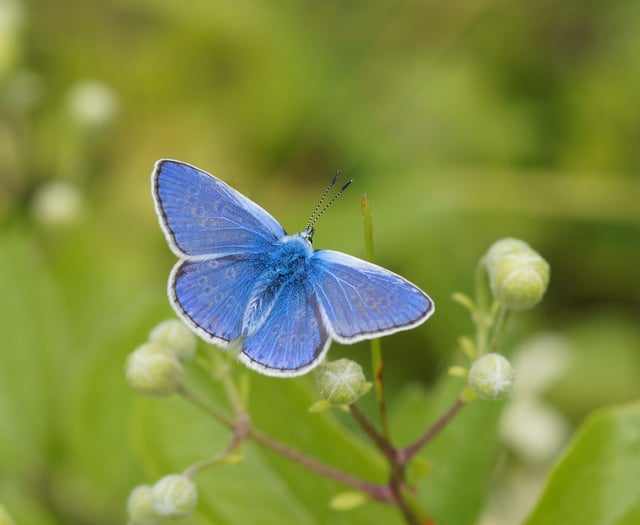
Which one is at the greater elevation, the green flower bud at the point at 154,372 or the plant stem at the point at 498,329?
the plant stem at the point at 498,329

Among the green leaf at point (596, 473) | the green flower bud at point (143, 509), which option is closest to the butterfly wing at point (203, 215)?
the green flower bud at point (143, 509)

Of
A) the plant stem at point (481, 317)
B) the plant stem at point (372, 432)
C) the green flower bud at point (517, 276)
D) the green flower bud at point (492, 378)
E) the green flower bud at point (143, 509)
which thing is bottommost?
the green flower bud at point (143, 509)

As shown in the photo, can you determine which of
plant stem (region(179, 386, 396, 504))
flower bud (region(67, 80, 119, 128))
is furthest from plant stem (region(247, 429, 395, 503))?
flower bud (region(67, 80, 119, 128))

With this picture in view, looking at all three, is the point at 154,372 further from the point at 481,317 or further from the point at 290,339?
the point at 481,317

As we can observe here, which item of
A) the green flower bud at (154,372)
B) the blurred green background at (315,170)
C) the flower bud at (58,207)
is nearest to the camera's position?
the green flower bud at (154,372)

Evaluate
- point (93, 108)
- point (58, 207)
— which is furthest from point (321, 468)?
point (93, 108)

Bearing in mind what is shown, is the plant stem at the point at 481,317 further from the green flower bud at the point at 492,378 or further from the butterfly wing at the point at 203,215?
the butterfly wing at the point at 203,215

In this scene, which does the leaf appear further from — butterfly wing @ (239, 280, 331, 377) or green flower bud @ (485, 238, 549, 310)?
green flower bud @ (485, 238, 549, 310)
